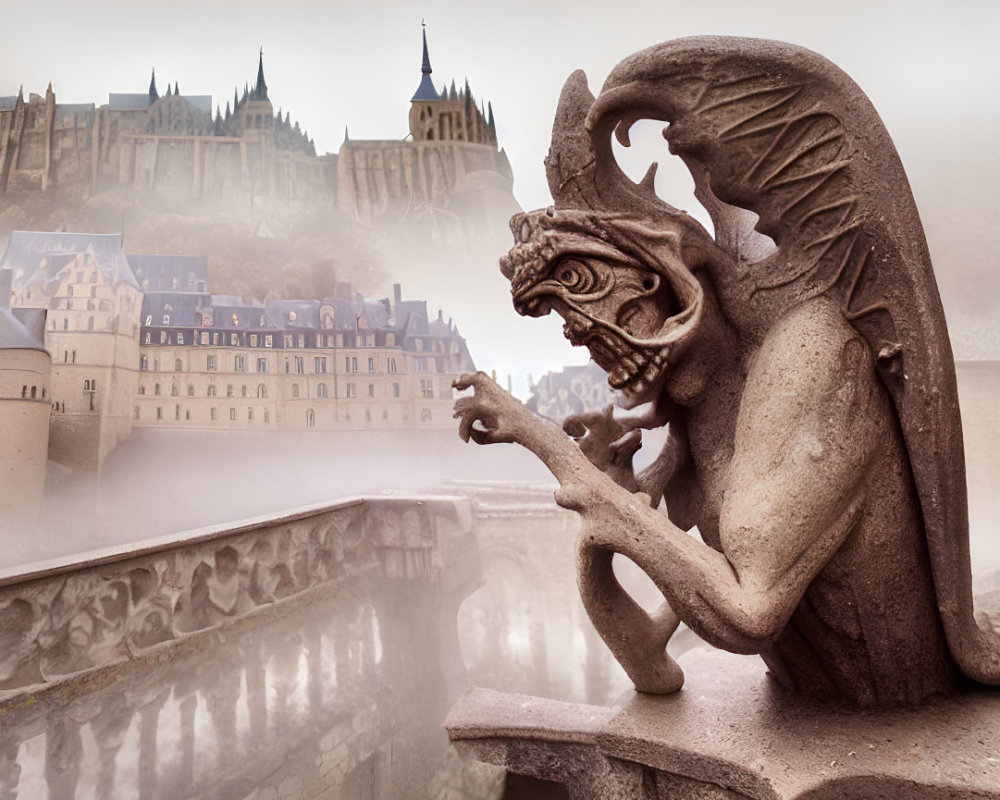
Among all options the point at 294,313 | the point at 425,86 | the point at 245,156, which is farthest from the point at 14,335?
the point at 425,86

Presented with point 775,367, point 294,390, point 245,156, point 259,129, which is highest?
point 259,129

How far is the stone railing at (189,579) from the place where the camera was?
256 centimetres

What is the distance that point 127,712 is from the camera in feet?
9.46

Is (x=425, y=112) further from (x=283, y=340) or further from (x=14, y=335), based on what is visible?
(x=14, y=335)

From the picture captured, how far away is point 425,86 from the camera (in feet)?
26.0

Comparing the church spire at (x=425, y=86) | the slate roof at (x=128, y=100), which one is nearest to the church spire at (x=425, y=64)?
the church spire at (x=425, y=86)

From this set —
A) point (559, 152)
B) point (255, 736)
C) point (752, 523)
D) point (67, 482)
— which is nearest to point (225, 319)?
point (67, 482)

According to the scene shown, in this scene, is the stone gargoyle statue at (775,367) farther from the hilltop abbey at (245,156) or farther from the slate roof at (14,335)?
the hilltop abbey at (245,156)

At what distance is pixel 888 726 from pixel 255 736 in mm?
3656

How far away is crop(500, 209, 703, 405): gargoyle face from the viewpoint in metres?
1.07

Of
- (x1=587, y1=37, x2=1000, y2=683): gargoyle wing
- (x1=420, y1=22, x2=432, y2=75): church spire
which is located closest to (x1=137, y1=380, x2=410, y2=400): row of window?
(x1=420, y1=22, x2=432, y2=75): church spire

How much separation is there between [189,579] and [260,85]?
633 centimetres

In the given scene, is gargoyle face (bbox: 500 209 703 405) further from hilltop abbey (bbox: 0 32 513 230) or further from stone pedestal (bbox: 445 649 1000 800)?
hilltop abbey (bbox: 0 32 513 230)

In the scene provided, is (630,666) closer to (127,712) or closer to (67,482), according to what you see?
(127,712)
